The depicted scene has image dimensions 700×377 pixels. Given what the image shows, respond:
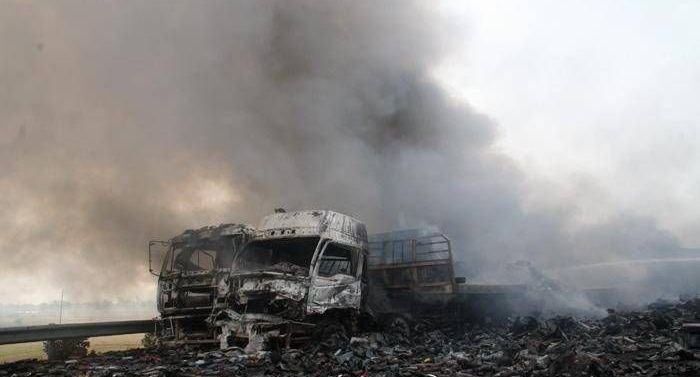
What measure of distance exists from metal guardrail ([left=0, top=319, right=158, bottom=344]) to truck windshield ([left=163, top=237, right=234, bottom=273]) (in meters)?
1.01

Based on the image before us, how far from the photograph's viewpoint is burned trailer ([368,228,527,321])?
8.19 meters

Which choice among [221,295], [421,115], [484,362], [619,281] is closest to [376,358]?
[484,362]

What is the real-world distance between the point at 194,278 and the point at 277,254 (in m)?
1.48

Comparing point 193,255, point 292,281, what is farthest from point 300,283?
point 193,255

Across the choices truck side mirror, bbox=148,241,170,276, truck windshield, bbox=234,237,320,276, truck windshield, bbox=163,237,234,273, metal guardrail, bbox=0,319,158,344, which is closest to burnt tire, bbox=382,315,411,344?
truck windshield, bbox=234,237,320,276

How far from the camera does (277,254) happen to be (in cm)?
746

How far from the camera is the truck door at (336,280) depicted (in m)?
6.53

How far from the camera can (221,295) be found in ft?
22.1

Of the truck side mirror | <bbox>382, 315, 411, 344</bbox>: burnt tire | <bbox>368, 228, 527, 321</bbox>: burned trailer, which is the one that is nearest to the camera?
<bbox>382, 315, 411, 344</bbox>: burnt tire

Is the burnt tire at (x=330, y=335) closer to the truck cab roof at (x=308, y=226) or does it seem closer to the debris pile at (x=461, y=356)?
the debris pile at (x=461, y=356)

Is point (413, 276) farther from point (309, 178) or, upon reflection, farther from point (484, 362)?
point (309, 178)

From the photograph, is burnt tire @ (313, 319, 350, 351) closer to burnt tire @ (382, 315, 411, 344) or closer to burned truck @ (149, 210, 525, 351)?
burned truck @ (149, 210, 525, 351)

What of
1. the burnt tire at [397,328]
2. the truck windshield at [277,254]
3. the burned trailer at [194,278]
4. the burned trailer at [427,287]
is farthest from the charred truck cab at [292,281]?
the burned trailer at [427,287]

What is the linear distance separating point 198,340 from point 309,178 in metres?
7.53
